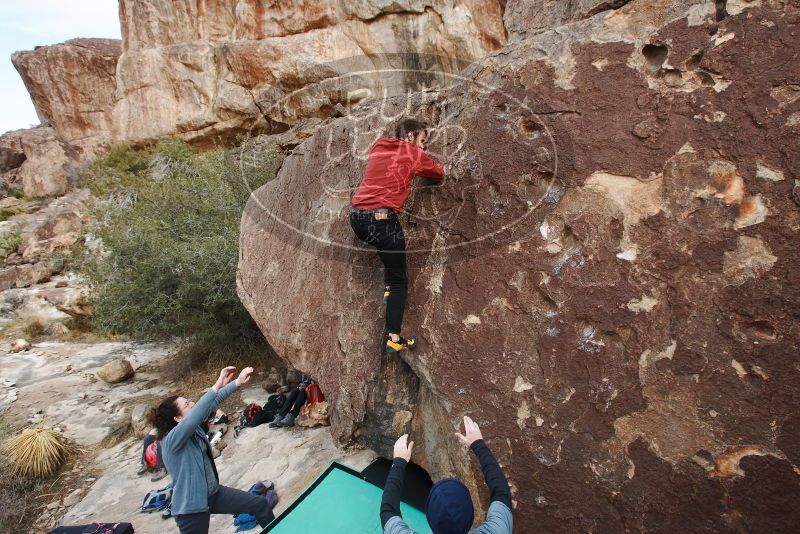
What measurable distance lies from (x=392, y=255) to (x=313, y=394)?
267cm

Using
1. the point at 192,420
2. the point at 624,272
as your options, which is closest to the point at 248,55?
the point at 192,420

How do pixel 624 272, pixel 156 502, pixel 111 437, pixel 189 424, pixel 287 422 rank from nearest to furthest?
pixel 624 272 < pixel 189 424 < pixel 156 502 < pixel 287 422 < pixel 111 437

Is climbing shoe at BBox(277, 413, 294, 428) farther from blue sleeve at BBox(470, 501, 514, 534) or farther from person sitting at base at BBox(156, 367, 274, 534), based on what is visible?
blue sleeve at BBox(470, 501, 514, 534)

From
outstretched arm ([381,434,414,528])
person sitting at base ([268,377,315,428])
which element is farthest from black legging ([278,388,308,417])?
outstretched arm ([381,434,414,528])

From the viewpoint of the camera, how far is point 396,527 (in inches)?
67.7

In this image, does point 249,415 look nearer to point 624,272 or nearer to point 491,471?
point 491,471

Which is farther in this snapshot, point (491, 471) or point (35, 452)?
point (35, 452)

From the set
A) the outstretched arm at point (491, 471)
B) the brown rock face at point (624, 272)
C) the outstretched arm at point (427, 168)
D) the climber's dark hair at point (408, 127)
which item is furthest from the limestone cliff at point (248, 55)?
the outstretched arm at point (491, 471)

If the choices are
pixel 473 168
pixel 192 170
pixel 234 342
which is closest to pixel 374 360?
pixel 473 168

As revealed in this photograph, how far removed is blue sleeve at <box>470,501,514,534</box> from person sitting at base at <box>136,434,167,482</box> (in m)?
2.69

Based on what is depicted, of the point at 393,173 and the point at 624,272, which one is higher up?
the point at 393,173

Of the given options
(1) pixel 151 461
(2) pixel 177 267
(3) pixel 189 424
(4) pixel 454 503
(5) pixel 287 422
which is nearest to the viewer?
(4) pixel 454 503

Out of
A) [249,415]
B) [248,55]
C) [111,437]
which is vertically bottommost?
[111,437]

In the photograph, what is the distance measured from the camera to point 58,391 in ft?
22.5
